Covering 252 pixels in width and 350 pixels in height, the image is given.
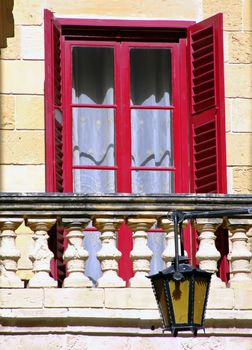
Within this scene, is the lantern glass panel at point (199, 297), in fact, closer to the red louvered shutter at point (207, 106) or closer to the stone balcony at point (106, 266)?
the stone balcony at point (106, 266)

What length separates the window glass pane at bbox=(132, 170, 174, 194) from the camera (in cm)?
1733

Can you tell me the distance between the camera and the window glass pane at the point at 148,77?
17.5m

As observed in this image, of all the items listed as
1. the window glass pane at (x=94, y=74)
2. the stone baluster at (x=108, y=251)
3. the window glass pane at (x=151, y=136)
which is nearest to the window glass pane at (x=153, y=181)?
the window glass pane at (x=151, y=136)

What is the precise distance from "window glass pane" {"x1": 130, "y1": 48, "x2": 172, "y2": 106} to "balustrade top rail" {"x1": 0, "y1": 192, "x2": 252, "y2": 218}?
88.9 inches

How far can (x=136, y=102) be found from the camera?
17516 millimetres

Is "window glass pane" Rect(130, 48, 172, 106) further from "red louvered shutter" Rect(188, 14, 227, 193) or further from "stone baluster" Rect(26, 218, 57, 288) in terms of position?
"stone baluster" Rect(26, 218, 57, 288)

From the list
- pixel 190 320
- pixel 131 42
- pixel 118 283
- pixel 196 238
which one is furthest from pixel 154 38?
pixel 190 320

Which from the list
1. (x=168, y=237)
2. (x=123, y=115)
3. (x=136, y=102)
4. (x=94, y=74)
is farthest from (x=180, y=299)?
(x=94, y=74)

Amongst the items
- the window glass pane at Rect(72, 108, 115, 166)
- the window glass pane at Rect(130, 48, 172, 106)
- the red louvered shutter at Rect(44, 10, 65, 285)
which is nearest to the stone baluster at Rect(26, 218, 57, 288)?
the red louvered shutter at Rect(44, 10, 65, 285)

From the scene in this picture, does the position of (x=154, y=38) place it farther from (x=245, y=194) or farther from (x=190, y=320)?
(x=190, y=320)

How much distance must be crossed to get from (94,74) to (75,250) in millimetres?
2638

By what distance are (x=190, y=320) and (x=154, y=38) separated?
16.6 ft

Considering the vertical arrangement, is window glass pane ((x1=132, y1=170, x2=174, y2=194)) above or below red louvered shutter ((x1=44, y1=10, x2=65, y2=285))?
below

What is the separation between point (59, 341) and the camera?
15016 mm
